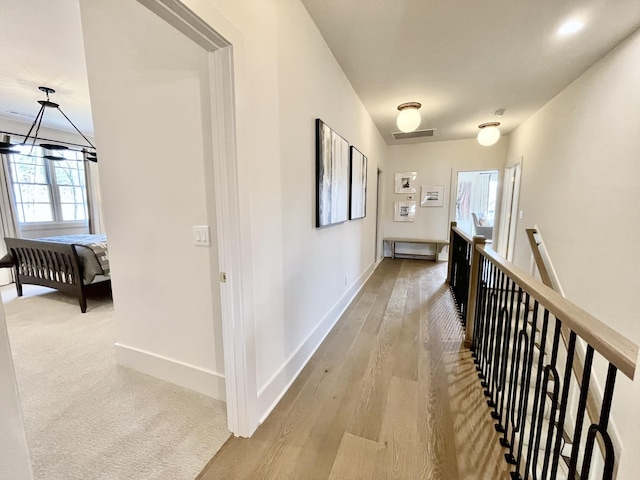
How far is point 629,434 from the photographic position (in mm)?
510

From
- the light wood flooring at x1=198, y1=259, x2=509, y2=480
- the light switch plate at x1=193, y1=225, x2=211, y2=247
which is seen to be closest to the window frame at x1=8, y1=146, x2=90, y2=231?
the light switch plate at x1=193, y1=225, x2=211, y2=247

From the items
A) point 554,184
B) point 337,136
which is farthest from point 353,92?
point 554,184

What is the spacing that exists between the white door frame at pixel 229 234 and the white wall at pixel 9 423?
0.80 m

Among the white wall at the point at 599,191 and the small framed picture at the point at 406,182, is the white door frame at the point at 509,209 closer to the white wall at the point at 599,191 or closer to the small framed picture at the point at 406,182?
the white wall at the point at 599,191

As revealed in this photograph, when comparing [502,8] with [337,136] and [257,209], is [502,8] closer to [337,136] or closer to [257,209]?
[337,136]

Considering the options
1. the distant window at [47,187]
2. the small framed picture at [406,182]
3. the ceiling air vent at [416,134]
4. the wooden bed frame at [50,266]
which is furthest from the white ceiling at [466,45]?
the distant window at [47,187]

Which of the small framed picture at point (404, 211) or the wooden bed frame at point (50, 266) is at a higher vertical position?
the small framed picture at point (404, 211)

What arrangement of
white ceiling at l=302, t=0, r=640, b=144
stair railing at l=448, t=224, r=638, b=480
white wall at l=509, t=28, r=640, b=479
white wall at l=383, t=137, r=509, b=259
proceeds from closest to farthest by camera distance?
stair railing at l=448, t=224, r=638, b=480
white ceiling at l=302, t=0, r=640, b=144
white wall at l=509, t=28, r=640, b=479
white wall at l=383, t=137, r=509, b=259

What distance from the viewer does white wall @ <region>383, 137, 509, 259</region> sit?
5.38 metres

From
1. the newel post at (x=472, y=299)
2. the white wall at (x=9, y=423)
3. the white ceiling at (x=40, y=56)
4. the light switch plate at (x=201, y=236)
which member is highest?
the white ceiling at (x=40, y=56)

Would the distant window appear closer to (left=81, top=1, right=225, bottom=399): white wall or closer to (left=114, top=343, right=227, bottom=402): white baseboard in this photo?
(left=81, top=1, right=225, bottom=399): white wall

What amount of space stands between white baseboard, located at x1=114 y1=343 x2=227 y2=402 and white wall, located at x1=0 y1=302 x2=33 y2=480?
119cm

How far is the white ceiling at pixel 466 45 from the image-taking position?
1895 millimetres

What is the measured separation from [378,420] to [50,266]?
13.1 feet
